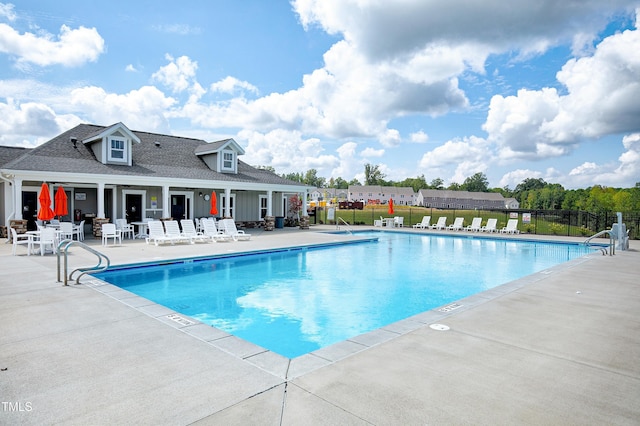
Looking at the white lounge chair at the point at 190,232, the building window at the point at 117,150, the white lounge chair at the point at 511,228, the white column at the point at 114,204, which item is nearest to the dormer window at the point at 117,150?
the building window at the point at 117,150

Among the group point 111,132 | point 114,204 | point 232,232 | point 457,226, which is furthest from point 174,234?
point 457,226

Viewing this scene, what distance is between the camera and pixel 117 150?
1819 cm

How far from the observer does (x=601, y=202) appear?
6525cm

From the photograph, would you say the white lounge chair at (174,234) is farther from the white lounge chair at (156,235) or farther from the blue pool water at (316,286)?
the blue pool water at (316,286)

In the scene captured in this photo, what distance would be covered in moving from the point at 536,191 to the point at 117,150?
125781 mm

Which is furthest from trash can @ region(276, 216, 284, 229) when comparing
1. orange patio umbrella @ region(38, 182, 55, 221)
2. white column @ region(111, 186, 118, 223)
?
orange patio umbrella @ region(38, 182, 55, 221)

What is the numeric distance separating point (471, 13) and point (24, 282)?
1385 cm

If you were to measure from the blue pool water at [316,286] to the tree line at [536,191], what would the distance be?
55.3 metres

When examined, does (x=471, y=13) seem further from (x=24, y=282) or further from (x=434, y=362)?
(x=24, y=282)

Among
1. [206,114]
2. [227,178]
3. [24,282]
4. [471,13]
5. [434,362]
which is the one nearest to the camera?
[434,362]

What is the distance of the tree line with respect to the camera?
213ft

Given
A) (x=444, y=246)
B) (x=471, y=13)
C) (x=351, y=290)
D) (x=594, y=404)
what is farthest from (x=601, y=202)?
(x=594, y=404)

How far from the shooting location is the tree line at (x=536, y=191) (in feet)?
213

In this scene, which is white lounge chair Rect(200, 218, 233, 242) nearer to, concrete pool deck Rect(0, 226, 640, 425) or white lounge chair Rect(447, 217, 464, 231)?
concrete pool deck Rect(0, 226, 640, 425)
